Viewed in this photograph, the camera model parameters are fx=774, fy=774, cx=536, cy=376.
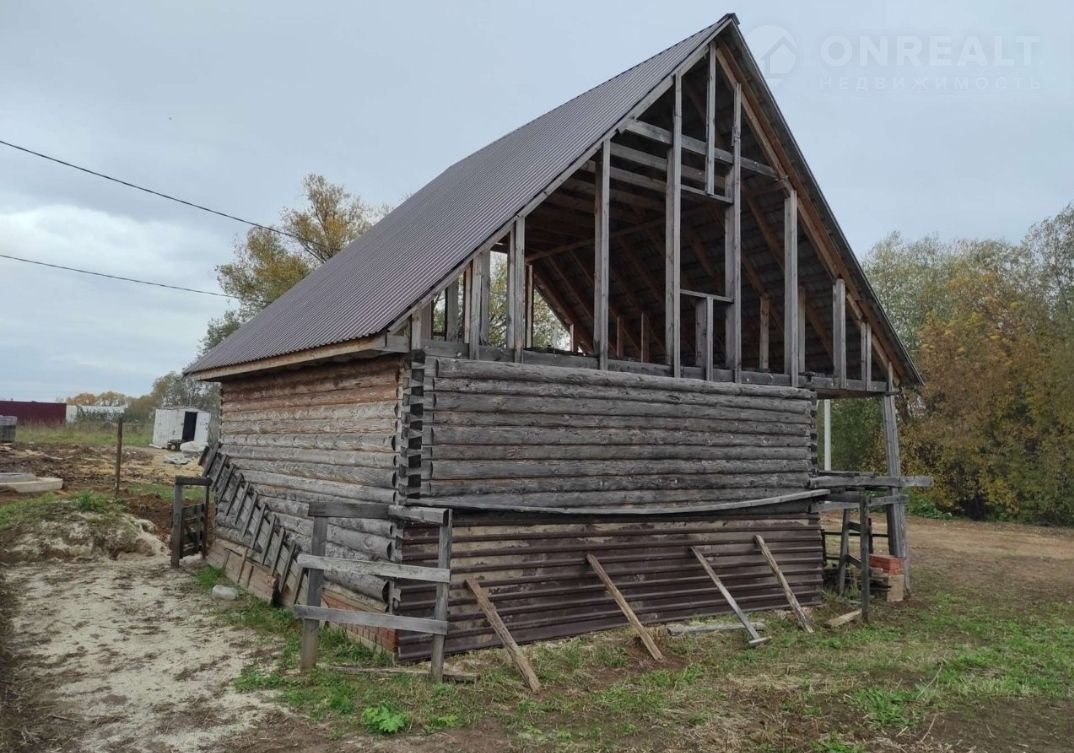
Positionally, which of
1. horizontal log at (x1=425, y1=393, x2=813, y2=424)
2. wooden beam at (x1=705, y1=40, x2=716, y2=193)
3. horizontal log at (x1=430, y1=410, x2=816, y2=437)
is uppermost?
wooden beam at (x1=705, y1=40, x2=716, y2=193)

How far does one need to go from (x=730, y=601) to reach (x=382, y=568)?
5077mm

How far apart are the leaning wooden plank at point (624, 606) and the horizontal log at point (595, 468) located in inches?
46.9

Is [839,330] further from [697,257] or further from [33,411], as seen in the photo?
[33,411]

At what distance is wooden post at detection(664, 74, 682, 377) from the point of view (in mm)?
11148

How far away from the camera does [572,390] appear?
33.4ft

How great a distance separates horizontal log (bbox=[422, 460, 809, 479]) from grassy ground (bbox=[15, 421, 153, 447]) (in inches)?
1378

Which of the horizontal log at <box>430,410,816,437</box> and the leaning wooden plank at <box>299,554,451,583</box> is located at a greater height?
the horizontal log at <box>430,410,816,437</box>

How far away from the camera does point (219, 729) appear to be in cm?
682

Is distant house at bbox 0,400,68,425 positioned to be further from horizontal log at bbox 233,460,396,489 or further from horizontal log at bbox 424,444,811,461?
horizontal log at bbox 424,444,811,461

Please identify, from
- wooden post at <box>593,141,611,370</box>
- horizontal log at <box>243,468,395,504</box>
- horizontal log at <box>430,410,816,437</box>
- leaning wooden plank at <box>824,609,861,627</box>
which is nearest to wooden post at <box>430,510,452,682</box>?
horizontal log at <box>243,468,395,504</box>

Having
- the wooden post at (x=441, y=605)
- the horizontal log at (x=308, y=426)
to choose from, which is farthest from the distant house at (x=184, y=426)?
the wooden post at (x=441, y=605)

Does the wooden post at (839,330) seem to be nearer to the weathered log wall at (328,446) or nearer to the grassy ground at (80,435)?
the weathered log wall at (328,446)

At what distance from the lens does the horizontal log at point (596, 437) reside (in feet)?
30.0

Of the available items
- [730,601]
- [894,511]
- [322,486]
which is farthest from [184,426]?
[730,601]
